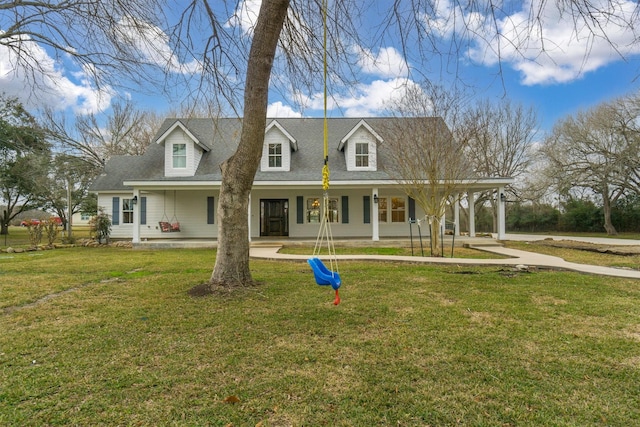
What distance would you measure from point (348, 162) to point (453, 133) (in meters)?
5.09

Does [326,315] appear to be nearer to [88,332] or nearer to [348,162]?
[88,332]

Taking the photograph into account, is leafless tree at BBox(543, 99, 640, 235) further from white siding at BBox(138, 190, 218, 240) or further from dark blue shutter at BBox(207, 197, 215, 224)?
white siding at BBox(138, 190, 218, 240)

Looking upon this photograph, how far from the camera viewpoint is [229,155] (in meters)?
15.7

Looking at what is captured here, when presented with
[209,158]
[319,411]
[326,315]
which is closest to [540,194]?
[209,158]

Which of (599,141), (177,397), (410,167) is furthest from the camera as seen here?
(599,141)

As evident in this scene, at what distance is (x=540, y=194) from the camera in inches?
951

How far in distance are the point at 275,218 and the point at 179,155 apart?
5.08 metres

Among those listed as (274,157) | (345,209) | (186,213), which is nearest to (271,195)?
(274,157)

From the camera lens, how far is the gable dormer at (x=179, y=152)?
14.6 meters

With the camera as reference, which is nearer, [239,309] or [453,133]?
[239,309]

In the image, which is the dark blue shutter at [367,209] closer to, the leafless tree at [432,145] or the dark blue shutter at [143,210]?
the leafless tree at [432,145]

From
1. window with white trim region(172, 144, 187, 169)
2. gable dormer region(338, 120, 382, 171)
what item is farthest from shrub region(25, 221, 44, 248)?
gable dormer region(338, 120, 382, 171)

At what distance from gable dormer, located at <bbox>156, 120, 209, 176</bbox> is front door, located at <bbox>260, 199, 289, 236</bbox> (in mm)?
3669

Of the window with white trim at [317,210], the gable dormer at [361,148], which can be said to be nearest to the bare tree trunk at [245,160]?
the gable dormer at [361,148]
